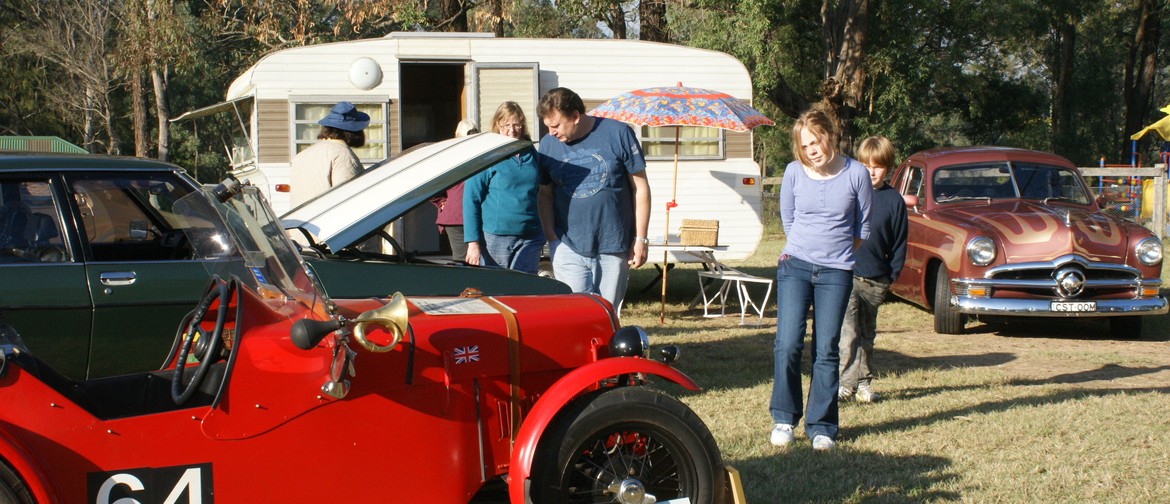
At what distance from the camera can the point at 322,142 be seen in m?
6.55

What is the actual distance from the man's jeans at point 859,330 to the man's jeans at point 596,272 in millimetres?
1356

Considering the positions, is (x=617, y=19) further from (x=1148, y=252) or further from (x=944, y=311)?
(x=1148, y=252)

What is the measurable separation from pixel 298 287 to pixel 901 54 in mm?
23988

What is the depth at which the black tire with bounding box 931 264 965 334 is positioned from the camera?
960 cm

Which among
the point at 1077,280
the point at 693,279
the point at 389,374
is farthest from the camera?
the point at 693,279

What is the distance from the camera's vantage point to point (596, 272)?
19.1 ft

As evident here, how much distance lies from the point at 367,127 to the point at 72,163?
19.8 ft

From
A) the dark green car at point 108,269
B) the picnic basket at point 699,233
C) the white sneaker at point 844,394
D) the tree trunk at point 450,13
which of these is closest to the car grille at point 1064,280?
the picnic basket at point 699,233

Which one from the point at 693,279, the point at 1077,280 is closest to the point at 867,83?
the point at 693,279

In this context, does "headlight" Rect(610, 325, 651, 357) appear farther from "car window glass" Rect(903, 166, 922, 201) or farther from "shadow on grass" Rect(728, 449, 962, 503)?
"car window glass" Rect(903, 166, 922, 201)

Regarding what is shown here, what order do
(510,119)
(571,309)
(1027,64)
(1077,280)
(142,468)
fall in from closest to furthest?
(142,468) → (571,309) → (510,119) → (1077,280) → (1027,64)

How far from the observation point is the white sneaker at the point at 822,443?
206 inches

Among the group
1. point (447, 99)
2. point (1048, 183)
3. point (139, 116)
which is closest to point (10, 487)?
point (1048, 183)

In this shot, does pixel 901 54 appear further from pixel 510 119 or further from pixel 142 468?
pixel 142 468
